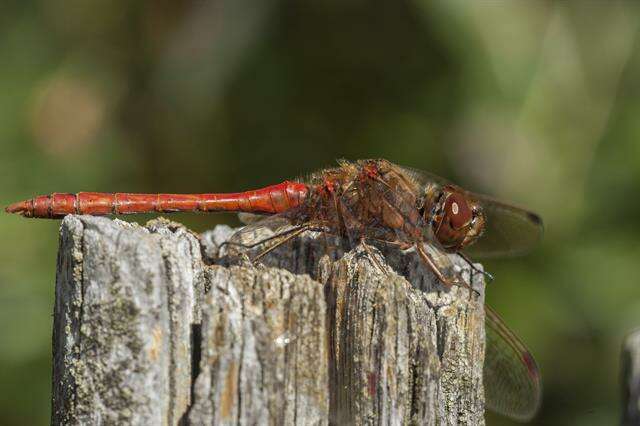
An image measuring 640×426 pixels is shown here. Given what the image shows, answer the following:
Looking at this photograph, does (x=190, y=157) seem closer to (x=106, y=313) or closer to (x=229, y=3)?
(x=229, y=3)

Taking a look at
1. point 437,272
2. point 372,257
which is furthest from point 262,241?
point 437,272

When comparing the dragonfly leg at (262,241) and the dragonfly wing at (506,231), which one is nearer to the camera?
the dragonfly leg at (262,241)

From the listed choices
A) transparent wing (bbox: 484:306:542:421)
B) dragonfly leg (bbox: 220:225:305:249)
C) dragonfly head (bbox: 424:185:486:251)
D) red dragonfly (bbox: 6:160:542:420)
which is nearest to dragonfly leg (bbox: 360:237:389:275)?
red dragonfly (bbox: 6:160:542:420)

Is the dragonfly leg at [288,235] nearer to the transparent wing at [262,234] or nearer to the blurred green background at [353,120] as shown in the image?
the transparent wing at [262,234]

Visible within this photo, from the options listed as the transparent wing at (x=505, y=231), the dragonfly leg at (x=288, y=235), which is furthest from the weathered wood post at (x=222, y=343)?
the transparent wing at (x=505, y=231)

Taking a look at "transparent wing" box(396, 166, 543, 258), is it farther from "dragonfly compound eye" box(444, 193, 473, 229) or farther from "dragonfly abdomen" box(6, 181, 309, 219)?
"dragonfly abdomen" box(6, 181, 309, 219)

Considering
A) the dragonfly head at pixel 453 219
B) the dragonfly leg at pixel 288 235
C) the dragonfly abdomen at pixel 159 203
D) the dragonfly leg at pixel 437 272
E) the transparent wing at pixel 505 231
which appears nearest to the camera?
the dragonfly leg at pixel 437 272

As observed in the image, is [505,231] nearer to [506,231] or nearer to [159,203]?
[506,231]
